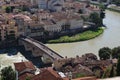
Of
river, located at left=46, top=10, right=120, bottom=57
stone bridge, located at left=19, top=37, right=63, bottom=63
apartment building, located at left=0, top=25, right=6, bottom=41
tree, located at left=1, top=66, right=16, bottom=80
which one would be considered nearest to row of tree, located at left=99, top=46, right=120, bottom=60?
stone bridge, located at left=19, top=37, right=63, bottom=63

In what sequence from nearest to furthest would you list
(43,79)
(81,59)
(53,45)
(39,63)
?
(43,79) < (81,59) < (39,63) < (53,45)

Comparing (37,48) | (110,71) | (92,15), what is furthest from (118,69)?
(92,15)

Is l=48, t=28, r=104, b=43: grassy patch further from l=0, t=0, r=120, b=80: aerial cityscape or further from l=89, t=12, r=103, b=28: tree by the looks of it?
l=89, t=12, r=103, b=28: tree

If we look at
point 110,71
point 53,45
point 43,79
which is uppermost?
point 110,71

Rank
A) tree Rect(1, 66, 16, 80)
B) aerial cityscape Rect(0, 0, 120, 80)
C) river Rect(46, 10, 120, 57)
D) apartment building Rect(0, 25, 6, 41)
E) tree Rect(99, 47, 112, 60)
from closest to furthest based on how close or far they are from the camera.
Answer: tree Rect(1, 66, 16, 80), aerial cityscape Rect(0, 0, 120, 80), tree Rect(99, 47, 112, 60), river Rect(46, 10, 120, 57), apartment building Rect(0, 25, 6, 41)

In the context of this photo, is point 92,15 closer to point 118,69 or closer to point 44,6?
point 44,6

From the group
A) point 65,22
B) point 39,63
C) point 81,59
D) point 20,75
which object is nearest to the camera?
point 20,75

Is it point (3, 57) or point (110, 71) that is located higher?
point (110, 71)

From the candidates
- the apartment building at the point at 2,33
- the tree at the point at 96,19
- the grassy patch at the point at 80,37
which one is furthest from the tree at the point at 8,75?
the tree at the point at 96,19
